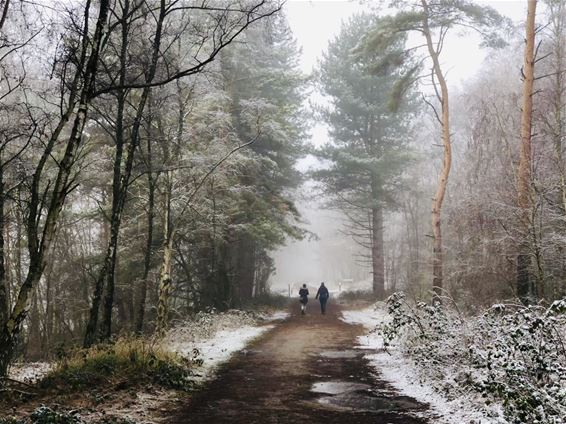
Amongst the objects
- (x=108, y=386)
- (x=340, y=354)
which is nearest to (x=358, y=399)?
(x=108, y=386)

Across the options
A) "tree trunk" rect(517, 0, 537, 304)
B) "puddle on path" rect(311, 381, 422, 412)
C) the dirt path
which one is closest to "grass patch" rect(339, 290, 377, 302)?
"tree trunk" rect(517, 0, 537, 304)

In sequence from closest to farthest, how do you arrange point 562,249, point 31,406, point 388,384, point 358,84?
point 31,406 < point 388,384 < point 562,249 < point 358,84

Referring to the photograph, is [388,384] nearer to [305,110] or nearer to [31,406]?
[31,406]

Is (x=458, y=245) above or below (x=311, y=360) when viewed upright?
above

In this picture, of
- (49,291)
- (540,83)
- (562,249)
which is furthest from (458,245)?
(49,291)

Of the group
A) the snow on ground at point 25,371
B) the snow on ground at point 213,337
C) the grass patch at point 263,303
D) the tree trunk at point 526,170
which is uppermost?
the tree trunk at point 526,170

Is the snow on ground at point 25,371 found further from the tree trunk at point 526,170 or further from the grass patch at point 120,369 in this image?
the tree trunk at point 526,170

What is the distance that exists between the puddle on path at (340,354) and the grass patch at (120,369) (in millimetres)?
3765

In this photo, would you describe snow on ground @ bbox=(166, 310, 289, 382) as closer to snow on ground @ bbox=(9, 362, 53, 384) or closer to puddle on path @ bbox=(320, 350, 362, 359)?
puddle on path @ bbox=(320, 350, 362, 359)

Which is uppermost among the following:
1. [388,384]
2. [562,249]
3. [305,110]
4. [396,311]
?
[305,110]

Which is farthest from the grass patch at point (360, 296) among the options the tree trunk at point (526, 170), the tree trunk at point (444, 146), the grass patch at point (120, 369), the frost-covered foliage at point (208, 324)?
the grass patch at point (120, 369)

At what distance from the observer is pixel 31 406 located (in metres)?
6.14

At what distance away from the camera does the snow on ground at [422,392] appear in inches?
233

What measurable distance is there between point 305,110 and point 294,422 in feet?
82.9
